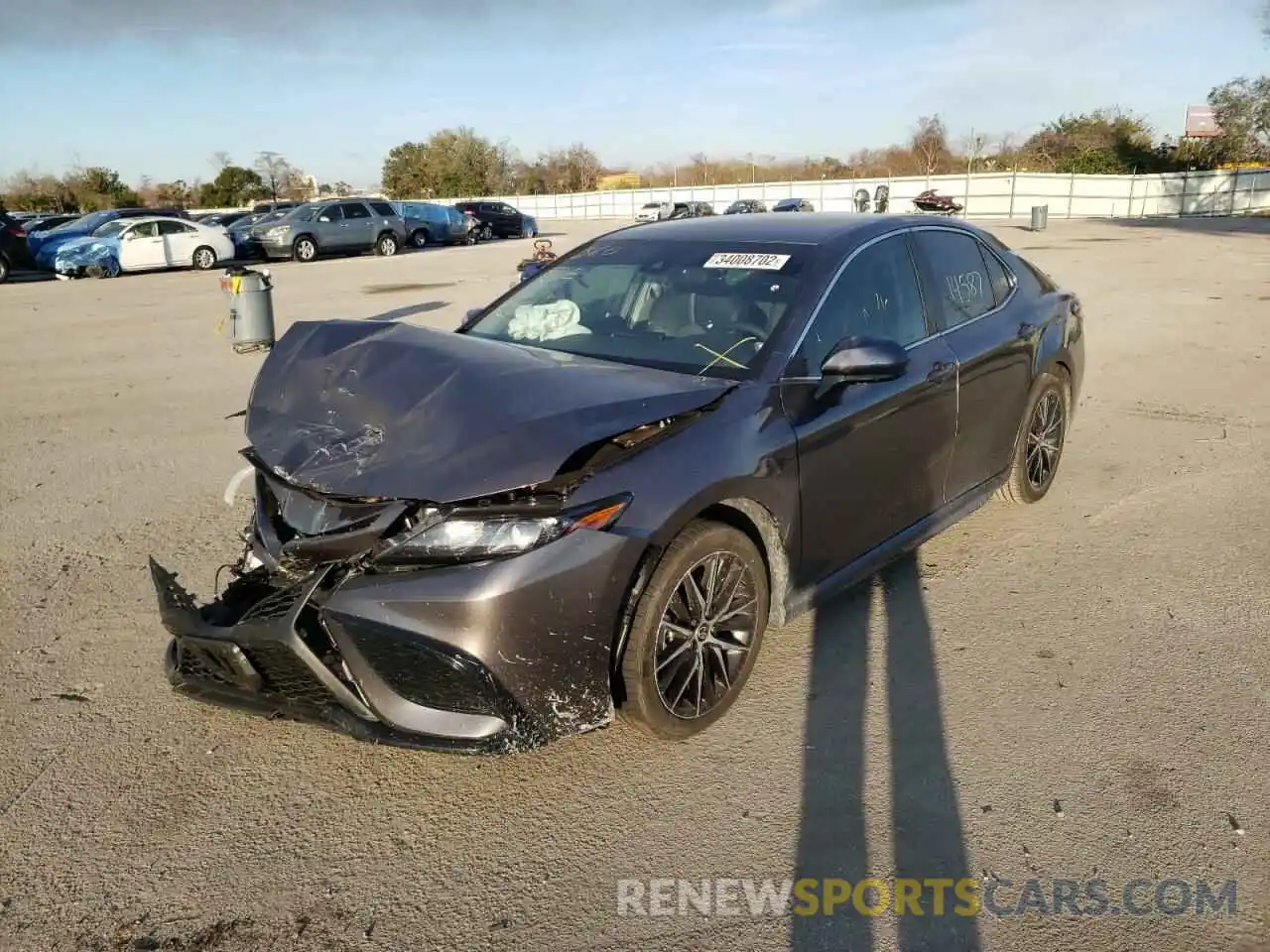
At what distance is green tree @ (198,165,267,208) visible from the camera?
6750 centimetres

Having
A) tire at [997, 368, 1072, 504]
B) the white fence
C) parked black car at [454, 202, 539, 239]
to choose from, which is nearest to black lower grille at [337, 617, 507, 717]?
Answer: tire at [997, 368, 1072, 504]

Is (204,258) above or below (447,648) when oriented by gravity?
above

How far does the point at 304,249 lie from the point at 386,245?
108 inches

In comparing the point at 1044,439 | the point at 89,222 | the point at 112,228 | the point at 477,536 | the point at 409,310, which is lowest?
the point at 409,310

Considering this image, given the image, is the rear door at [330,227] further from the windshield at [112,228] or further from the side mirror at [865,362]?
the side mirror at [865,362]

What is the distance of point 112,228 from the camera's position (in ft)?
78.6

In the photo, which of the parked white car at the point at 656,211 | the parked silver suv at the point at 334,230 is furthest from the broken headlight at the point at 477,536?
the parked white car at the point at 656,211

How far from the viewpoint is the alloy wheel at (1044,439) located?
5.32 meters

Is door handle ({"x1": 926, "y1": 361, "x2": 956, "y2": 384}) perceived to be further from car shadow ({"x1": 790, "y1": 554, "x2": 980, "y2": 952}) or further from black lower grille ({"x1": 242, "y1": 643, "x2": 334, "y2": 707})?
black lower grille ({"x1": 242, "y1": 643, "x2": 334, "y2": 707})

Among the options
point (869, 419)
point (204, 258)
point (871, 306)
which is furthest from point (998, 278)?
point (204, 258)

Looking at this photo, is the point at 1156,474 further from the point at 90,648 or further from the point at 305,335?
the point at 90,648

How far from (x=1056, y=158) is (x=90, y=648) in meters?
75.1

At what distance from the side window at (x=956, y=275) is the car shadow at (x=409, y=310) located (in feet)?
33.8

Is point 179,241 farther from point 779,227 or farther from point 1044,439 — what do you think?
point 1044,439
